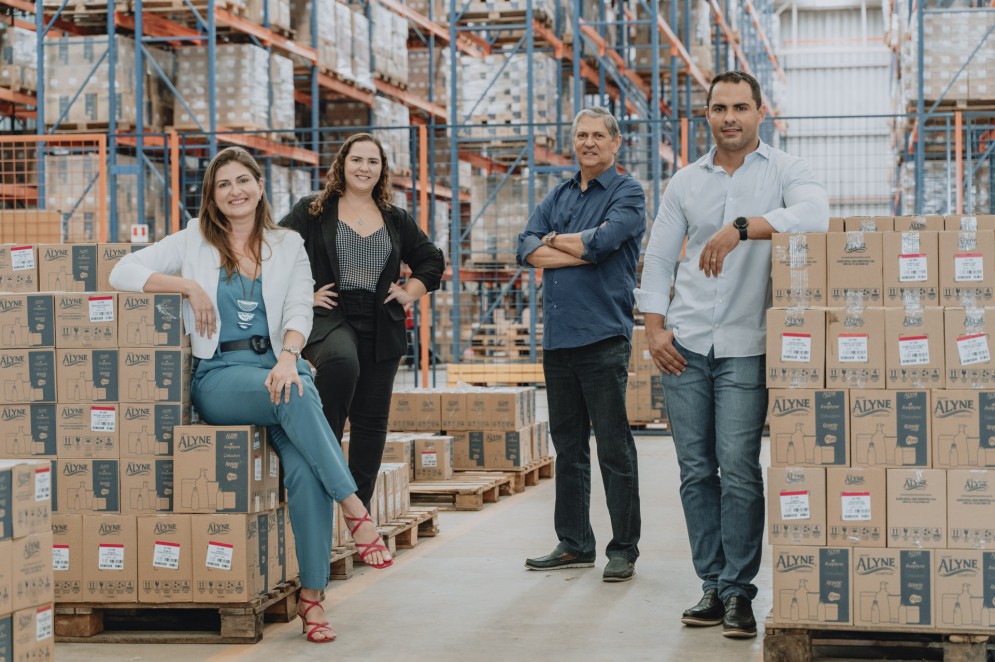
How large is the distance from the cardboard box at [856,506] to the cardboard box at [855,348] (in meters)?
0.27

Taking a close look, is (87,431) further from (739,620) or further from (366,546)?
(739,620)

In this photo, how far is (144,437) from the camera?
4.25m

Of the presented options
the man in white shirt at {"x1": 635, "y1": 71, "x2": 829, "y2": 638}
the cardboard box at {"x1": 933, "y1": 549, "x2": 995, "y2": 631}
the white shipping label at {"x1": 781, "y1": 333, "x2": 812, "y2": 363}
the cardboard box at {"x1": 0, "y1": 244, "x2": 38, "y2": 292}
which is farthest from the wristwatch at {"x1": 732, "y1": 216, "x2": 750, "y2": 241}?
the cardboard box at {"x1": 0, "y1": 244, "x2": 38, "y2": 292}

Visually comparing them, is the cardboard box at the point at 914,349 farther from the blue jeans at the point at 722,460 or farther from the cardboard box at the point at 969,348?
the blue jeans at the point at 722,460

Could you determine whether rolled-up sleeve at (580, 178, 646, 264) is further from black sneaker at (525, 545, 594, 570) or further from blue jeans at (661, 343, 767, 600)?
black sneaker at (525, 545, 594, 570)

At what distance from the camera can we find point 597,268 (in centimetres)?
498

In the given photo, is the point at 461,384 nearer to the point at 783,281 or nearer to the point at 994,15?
the point at 783,281

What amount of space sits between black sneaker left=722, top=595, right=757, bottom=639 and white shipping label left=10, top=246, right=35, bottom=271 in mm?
2774

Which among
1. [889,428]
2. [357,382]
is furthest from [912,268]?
[357,382]

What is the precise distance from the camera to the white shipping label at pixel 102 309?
4301 mm

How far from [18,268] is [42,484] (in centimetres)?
168

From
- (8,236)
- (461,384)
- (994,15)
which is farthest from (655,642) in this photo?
(994,15)

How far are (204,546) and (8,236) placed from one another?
6238 mm

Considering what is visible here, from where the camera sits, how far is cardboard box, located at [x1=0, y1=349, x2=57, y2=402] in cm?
432
